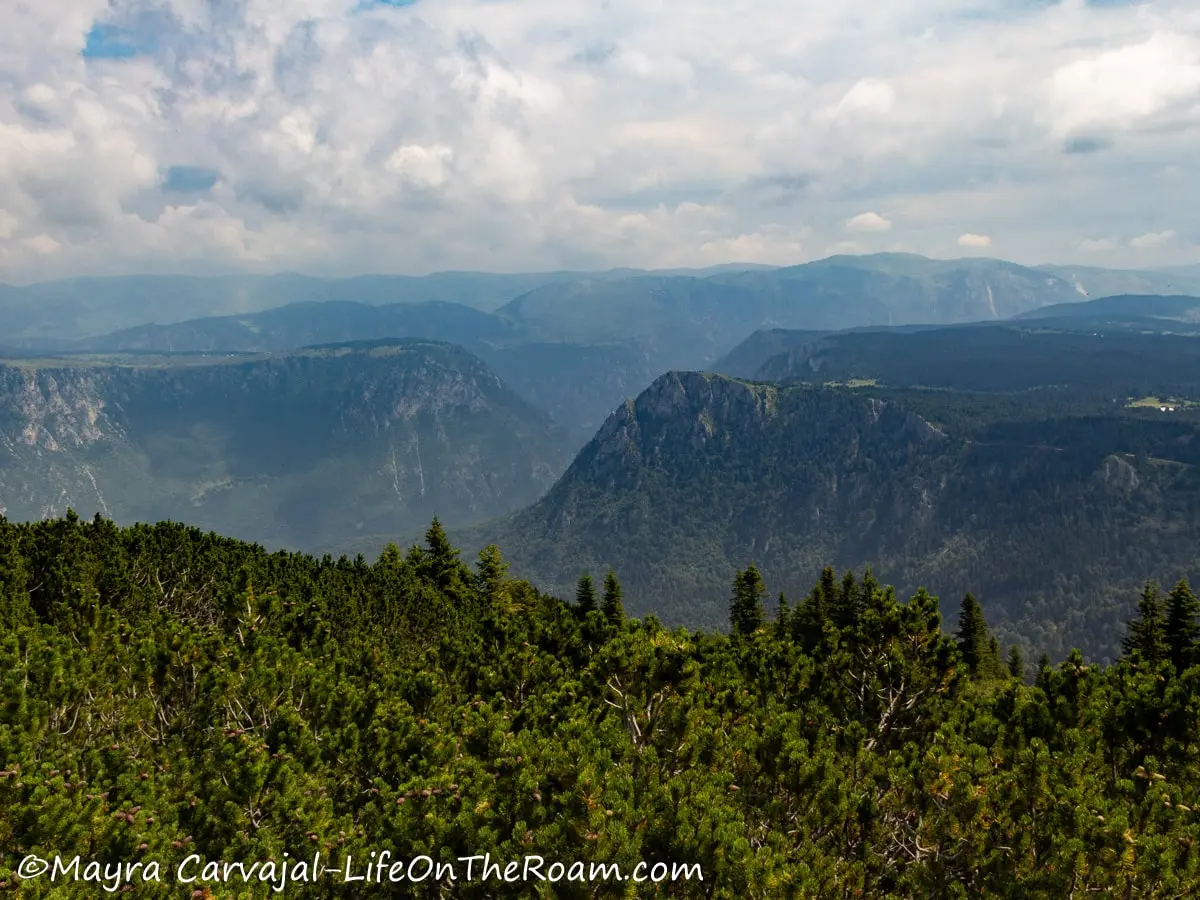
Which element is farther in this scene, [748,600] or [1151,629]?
[748,600]

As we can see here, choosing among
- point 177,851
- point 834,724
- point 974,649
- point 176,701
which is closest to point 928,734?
point 834,724

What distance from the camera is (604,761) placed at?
65.1 ft

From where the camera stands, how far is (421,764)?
24.2 metres

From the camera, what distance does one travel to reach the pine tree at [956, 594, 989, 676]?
89.7 m

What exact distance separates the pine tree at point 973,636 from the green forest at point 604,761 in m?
67.3

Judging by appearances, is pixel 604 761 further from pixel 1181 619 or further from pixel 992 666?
pixel 992 666

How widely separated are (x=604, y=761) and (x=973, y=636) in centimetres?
8877

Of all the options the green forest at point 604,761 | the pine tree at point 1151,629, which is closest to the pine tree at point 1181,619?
the pine tree at point 1151,629

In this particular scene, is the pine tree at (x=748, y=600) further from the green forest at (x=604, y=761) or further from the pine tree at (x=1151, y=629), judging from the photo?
the green forest at (x=604, y=761)

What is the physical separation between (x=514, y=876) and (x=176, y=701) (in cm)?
2168

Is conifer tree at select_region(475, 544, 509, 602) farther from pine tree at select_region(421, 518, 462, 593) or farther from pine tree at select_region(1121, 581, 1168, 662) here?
pine tree at select_region(1121, 581, 1168, 662)

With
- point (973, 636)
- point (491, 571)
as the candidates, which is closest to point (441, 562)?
point (491, 571)

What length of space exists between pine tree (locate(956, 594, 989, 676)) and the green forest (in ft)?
221

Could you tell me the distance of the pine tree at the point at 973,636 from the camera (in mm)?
89688
